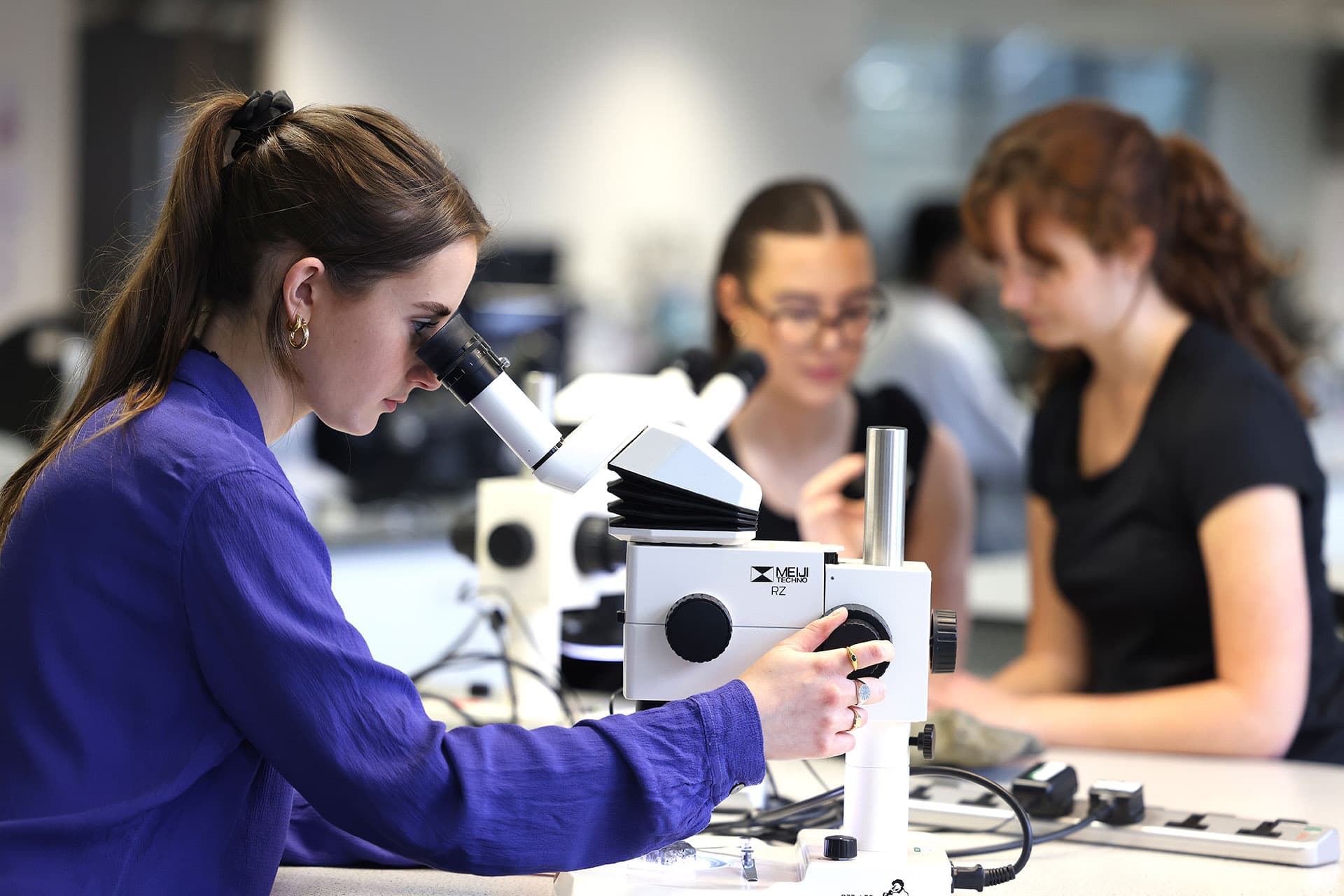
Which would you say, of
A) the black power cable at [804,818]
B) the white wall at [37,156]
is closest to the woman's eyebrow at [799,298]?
the black power cable at [804,818]

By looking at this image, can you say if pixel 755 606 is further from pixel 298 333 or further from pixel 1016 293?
pixel 1016 293

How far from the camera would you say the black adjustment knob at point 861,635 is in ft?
3.07

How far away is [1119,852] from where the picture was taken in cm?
117

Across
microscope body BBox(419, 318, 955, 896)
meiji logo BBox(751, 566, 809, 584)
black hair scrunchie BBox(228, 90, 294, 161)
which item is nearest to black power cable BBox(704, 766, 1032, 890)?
microscope body BBox(419, 318, 955, 896)

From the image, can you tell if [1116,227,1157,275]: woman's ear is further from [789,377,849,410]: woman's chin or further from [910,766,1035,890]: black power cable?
[910,766,1035,890]: black power cable

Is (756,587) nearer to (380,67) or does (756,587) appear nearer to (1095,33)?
(380,67)

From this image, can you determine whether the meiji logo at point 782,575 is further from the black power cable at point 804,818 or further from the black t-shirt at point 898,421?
the black t-shirt at point 898,421

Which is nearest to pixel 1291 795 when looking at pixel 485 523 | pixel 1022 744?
pixel 1022 744

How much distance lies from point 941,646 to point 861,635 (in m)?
0.07

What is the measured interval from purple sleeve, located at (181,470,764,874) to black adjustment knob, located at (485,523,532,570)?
571mm

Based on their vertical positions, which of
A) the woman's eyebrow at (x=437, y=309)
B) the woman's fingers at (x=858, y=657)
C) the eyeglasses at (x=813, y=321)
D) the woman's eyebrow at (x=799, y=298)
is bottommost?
the woman's fingers at (x=858, y=657)

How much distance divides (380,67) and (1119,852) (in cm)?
370

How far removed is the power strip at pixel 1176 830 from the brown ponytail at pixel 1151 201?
0.79 meters

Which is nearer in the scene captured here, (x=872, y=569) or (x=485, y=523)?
(x=872, y=569)
